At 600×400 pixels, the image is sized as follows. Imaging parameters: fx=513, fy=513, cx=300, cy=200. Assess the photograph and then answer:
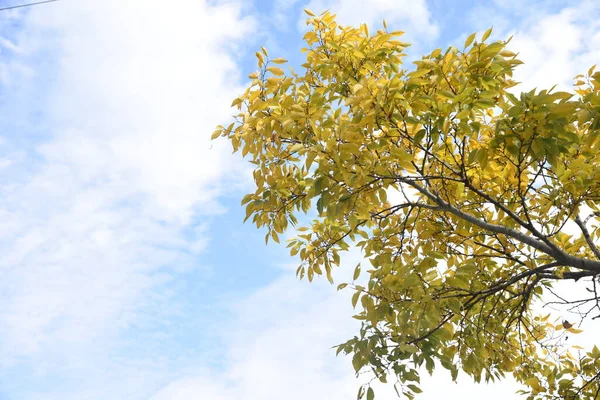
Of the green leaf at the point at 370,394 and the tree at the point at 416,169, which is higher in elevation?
the tree at the point at 416,169

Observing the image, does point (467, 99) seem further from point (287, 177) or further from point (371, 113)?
point (287, 177)

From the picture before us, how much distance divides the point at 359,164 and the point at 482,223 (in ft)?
3.39

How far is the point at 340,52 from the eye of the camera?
125 inches

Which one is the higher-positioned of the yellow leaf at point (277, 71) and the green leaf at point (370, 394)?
the yellow leaf at point (277, 71)

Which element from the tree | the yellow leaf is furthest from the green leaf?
the yellow leaf

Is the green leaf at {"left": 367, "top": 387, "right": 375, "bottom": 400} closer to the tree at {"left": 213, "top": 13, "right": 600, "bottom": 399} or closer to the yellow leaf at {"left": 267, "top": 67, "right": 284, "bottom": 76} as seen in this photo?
the tree at {"left": 213, "top": 13, "right": 600, "bottom": 399}

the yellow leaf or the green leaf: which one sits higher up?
the yellow leaf

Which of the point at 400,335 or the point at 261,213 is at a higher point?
the point at 261,213

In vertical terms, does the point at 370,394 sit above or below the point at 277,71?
below

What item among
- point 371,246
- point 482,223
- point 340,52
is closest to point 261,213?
point 371,246

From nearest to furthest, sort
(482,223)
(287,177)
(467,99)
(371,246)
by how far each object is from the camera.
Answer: (467,99) < (482,223) < (287,177) < (371,246)

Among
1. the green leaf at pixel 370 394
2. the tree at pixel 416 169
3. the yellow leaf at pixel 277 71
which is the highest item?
the yellow leaf at pixel 277 71

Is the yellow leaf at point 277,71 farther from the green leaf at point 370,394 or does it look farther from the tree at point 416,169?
the green leaf at point 370,394

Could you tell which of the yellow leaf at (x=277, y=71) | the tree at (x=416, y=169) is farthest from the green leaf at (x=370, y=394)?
the yellow leaf at (x=277, y=71)
